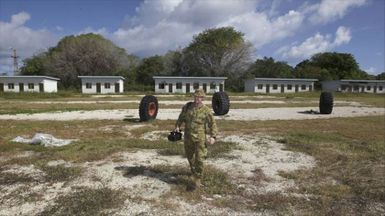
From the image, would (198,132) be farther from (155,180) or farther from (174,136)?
(155,180)

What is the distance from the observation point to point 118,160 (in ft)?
24.6

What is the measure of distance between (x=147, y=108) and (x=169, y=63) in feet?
198

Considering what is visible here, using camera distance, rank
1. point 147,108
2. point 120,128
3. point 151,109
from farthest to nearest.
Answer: point 151,109 → point 147,108 → point 120,128

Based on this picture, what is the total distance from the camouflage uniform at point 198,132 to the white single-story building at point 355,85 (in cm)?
6816

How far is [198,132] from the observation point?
18.7 feet

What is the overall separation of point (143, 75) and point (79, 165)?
216 ft

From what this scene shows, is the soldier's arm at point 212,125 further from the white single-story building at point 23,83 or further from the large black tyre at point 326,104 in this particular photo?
the white single-story building at point 23,83

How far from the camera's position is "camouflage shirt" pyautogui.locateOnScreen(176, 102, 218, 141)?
5.69m

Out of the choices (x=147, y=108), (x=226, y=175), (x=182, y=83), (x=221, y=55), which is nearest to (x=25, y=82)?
(x=182, y=83)

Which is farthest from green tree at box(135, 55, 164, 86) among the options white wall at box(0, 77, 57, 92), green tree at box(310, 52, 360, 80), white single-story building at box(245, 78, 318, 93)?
green tree at box(310, 52, 360, 80)

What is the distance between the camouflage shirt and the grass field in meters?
0.86

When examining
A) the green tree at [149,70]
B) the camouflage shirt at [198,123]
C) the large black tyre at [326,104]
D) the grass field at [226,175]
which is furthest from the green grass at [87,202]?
the green tree at [149,70]

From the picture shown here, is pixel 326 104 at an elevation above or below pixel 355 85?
below

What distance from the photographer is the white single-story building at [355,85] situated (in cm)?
6881
